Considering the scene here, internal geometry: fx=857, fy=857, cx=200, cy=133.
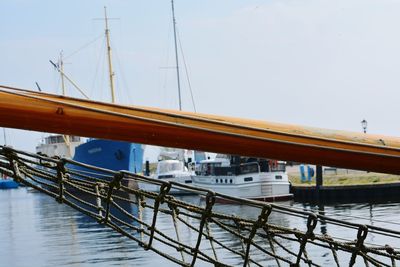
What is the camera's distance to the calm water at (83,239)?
90.9 ft

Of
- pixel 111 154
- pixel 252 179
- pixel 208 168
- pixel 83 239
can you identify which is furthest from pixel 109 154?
pixel 83 239

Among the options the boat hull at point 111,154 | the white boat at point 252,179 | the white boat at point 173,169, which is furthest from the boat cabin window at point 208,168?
the boat hull at point 111,154

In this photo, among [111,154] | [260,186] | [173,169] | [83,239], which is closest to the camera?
[83,239]

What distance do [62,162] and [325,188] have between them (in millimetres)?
42918

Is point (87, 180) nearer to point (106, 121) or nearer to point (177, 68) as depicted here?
point (106, 121)

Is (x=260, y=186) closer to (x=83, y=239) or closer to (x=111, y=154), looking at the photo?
(x=111, y=154)

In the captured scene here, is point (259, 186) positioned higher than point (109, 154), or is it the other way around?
point (109, 154)

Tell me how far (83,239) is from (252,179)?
21.2 metres

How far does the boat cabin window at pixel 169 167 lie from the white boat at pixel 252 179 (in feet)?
68.6

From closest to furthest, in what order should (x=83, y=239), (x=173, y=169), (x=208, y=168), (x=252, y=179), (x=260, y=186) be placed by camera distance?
(x=83, y=239), (x=260, y=186), (x=252, y=179), (x=208, y=168), (x=173, y=169)

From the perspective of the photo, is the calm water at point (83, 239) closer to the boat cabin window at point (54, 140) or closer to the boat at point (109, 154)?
the boat at point (109, 154)

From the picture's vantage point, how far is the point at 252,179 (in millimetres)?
54281

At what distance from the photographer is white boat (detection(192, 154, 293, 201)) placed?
53.2m

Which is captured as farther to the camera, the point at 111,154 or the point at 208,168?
the point at 111,154
